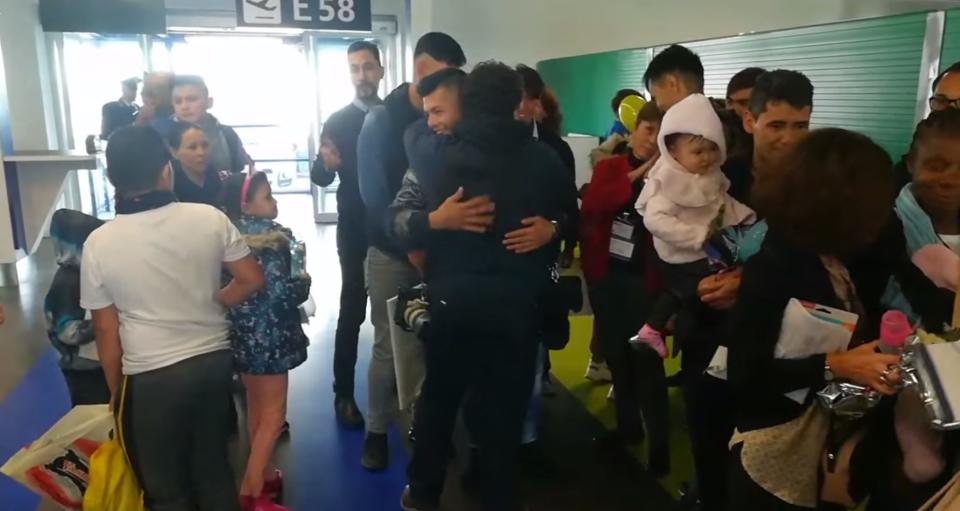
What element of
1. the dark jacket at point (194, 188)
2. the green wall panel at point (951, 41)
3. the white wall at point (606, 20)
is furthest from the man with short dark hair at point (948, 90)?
the white wall at point (606, 20)

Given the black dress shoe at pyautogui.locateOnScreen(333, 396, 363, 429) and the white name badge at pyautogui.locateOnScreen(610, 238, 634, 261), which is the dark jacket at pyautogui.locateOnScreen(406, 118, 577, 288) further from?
the black dress shoe at pyautogui.locateOnScreen(333, 396, 363, 429)

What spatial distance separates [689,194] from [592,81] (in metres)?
4.27

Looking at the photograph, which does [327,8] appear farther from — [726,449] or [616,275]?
[726,449]

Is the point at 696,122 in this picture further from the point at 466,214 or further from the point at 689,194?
the point at 466,214

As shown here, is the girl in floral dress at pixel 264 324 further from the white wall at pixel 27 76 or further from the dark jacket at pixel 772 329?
the white wall at pixel 27 76

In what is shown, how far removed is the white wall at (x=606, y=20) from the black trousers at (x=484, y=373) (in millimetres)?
4492

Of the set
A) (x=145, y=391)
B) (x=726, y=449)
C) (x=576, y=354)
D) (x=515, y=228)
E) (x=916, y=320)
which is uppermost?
(x=515, y=228)

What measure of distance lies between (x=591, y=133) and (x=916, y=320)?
4974 millimetres

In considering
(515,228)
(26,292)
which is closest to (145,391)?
(515,228)

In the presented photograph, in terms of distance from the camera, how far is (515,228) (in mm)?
2090

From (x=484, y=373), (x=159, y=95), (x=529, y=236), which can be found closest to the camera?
(x=529, y=236)

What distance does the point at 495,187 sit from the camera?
6.75 feet

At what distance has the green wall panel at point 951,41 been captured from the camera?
273 cm

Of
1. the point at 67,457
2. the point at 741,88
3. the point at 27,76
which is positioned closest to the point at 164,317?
the point at 67,457
